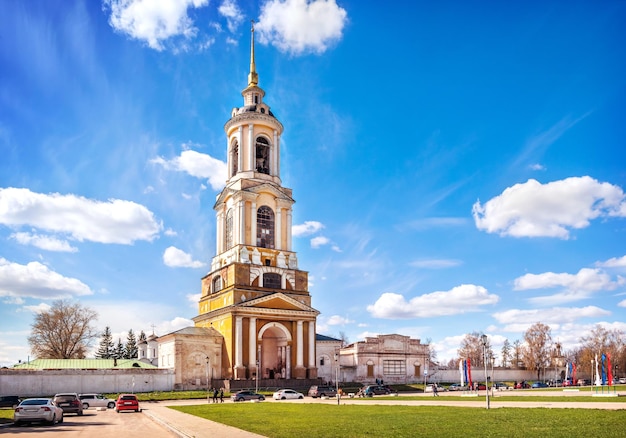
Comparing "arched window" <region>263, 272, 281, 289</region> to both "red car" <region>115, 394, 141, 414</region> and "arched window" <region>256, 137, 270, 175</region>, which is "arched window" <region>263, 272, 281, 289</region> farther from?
"red car" <region>115, 394, 141, 414</region>

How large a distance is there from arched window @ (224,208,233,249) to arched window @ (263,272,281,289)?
6364 mm

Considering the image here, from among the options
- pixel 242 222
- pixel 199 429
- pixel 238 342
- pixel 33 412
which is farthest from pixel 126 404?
pixel 242 222

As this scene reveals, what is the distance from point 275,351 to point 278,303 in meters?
7.01

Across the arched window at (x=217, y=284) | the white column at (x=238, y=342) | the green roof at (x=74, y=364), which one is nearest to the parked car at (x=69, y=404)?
the green roof at (x=74, y=364)

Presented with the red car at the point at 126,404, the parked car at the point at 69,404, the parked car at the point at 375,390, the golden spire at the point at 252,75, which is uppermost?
the golden spire at the point at 252,75

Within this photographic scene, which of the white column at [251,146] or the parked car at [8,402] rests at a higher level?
the white column at [251,146]

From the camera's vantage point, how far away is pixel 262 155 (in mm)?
73250

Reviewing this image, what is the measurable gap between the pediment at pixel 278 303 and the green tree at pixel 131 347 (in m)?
50.6

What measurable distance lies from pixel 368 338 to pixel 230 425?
172 ft

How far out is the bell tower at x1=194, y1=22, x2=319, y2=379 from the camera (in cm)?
6300

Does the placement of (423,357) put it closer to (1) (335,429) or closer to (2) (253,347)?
(2) (253,347)

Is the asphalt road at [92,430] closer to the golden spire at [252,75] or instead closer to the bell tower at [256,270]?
the bell tower at [256,270]

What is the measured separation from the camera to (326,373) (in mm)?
72312

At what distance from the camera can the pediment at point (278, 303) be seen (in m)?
63.3
